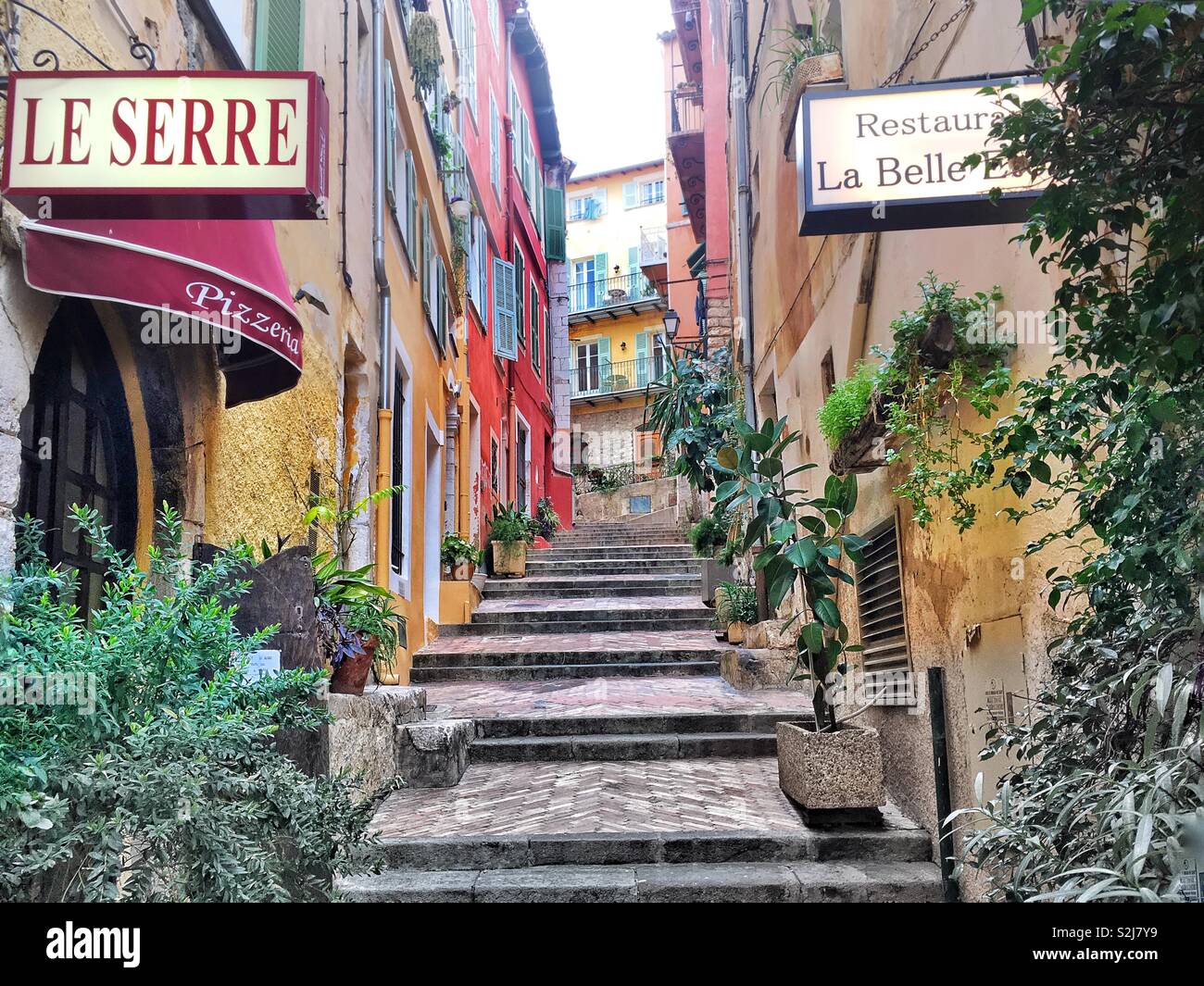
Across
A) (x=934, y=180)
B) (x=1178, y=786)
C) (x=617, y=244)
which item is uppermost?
(x=617, y=244)

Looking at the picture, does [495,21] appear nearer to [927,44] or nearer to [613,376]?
[927,44]

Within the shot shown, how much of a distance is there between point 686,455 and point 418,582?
3.45 meters

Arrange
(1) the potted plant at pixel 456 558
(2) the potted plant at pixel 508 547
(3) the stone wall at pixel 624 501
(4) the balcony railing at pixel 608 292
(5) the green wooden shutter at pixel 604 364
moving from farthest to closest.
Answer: (4) the balcony railing at pixel 608 292 → (5) the green wooden shutter at pixel 604 364 → (3) the stone wall at pixel 624 501 → (2) the potted plant at pixel 508 547 → (1) the potted plant at pixel 456 558

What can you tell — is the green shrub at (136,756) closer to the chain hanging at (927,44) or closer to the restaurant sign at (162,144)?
the restaurant sign at (162,144)

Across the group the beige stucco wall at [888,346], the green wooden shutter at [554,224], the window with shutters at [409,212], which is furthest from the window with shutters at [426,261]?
the green wooden shutter at [554,224]

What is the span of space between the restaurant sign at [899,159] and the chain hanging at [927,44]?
115 cm

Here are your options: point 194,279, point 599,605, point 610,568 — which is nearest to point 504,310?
point 610,568

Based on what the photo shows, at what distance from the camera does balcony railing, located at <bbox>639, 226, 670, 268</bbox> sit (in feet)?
116

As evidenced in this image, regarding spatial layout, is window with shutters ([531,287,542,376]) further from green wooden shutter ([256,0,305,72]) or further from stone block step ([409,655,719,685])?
green wooden shutter ([256,0,305,72])

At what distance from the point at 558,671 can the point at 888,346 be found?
5.45 m

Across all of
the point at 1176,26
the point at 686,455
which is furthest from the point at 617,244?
the point at 1176,26

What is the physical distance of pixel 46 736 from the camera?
2533 millimetres

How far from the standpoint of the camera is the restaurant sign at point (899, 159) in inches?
134
